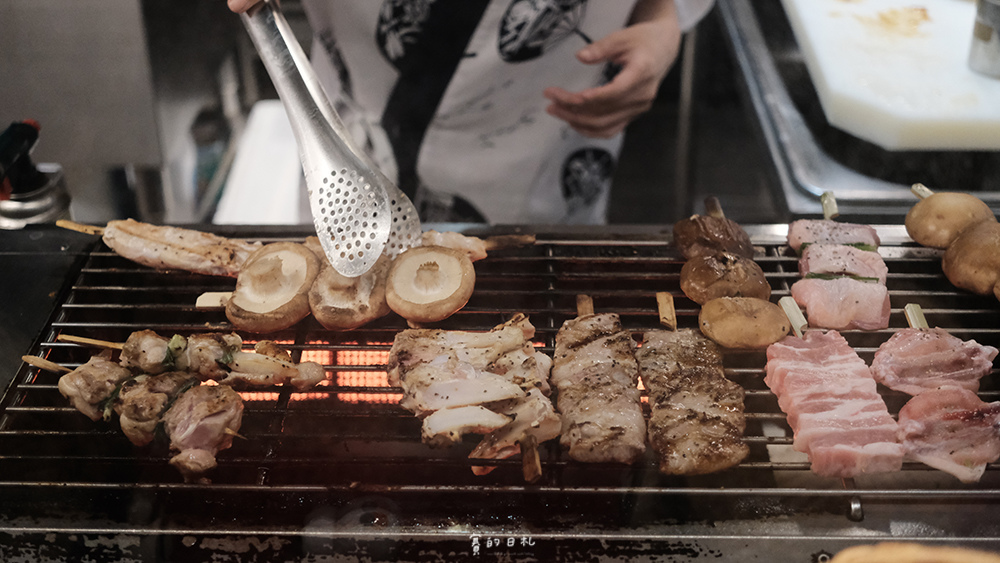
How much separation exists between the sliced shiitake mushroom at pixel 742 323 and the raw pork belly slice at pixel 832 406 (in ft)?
0.18

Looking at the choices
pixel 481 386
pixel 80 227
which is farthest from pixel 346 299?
pixel 80 227

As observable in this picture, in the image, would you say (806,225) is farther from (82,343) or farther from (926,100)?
(82,343)

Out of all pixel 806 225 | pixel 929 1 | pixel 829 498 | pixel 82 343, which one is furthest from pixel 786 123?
pixel 82 343

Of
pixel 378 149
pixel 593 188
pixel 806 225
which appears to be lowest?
pixel 593 188

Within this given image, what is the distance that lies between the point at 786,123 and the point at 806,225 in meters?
0.94

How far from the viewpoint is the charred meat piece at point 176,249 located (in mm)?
2768

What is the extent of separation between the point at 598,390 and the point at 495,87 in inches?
77.5

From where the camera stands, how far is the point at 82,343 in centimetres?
252

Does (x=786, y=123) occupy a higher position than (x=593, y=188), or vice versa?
(x=786, y=123)

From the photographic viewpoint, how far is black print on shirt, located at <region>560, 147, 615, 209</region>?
406 centimetres

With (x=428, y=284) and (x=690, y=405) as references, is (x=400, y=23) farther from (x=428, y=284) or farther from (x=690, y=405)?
(x=690, y=405)

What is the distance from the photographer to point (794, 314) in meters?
2.63

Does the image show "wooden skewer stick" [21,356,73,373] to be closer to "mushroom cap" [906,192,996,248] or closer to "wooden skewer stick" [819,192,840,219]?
"wooden skewer stick" [819,192,840,219]

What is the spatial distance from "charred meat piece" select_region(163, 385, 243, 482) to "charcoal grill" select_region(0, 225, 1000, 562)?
61 mm
